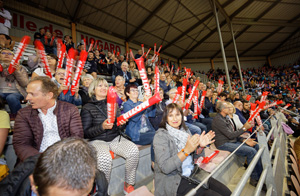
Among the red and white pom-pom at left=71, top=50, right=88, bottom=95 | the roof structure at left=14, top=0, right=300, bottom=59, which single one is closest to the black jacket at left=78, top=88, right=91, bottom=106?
the red and white pom-pom at left=71, top=50, right=88, bottom=95

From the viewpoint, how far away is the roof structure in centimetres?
831

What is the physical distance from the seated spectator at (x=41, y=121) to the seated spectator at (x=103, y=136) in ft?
0.84

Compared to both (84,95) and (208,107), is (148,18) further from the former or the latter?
(84,95)

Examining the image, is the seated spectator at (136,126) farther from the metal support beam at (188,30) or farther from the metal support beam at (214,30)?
the metal support beam at (214,30)

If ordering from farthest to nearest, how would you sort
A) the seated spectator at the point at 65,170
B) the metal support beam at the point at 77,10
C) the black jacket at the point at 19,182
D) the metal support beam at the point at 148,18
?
the metal support beam at the point at 148,18, the metal support beam at the point at 77,10, the black jacket at the point at 19,182, the seated spectator at the point at 65,170

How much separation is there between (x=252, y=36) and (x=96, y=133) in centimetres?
1831

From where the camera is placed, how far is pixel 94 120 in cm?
183

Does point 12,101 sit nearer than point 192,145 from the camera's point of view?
No

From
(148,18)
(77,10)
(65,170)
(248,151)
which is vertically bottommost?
(248,151)

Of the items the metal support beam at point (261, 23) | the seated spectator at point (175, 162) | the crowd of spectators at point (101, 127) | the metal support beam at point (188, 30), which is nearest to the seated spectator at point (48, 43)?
the crowd of spectators at point (101, 127)

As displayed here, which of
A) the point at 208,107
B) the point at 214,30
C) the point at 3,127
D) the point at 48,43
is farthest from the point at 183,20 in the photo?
the point at 3,127

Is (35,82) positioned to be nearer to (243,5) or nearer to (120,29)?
(120,29)

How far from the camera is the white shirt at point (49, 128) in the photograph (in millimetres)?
1377

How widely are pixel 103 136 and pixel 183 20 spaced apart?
38.1ft
